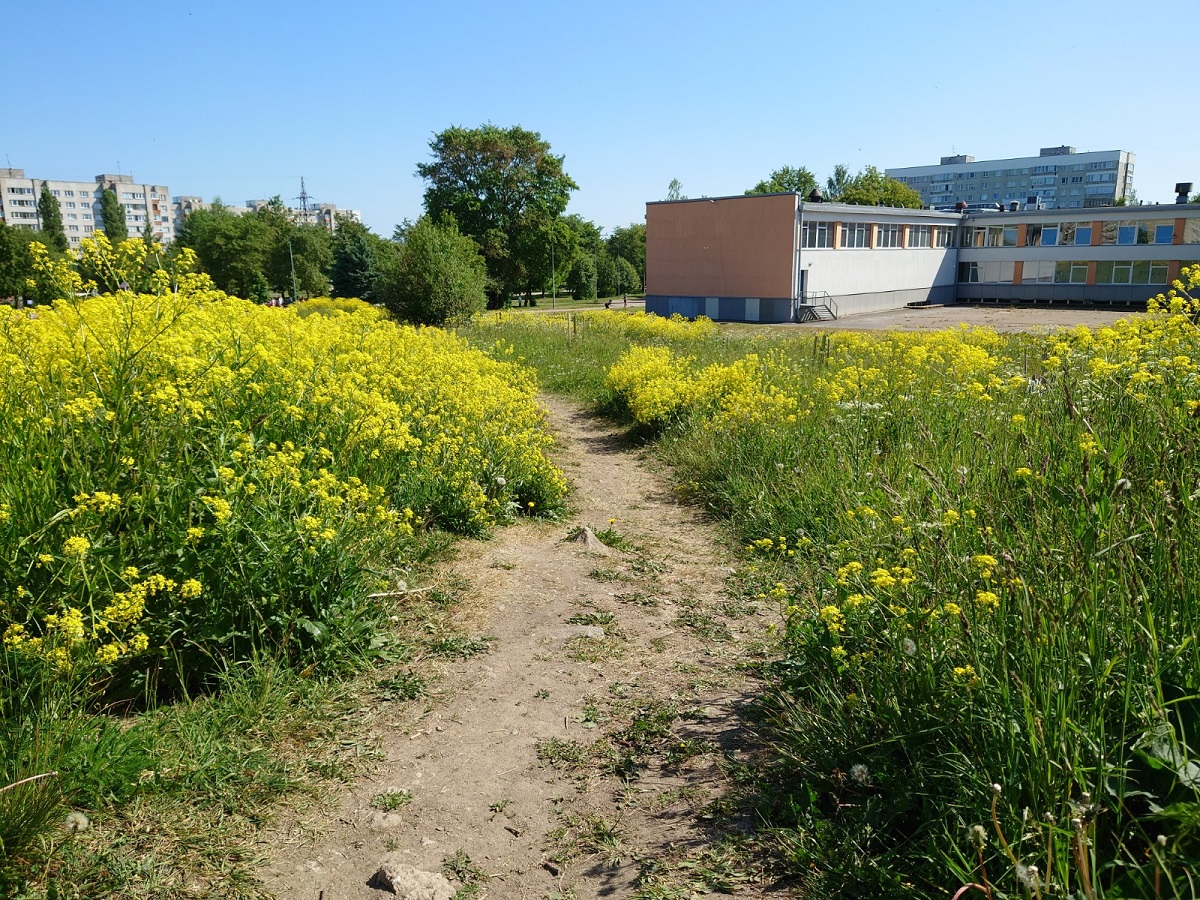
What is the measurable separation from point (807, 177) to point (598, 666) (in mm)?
79107

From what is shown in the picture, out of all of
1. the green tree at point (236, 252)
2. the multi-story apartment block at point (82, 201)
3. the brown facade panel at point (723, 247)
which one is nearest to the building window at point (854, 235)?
the brown facade panel at point (723, 247)

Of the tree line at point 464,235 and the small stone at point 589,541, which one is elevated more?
the tree line at point 464,235

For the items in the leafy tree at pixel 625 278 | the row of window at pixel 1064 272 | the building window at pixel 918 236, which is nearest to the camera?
the row of window at pixel 1064 272

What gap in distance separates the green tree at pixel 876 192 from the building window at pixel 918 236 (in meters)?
22.6

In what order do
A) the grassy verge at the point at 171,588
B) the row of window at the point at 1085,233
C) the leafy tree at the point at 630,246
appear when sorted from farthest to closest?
1. the leafy tree at the point at 630,246
2. the row of window at the point at 1085,233
3. the grassy verge at the point at 171,588

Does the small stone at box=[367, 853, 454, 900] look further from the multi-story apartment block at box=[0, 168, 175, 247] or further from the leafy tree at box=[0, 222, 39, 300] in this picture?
the multi-story apartment block at box=[0, 168, 175, 247]

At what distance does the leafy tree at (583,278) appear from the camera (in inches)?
2682

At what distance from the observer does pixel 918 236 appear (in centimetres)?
4700

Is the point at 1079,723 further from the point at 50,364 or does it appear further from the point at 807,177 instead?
the point at 807,177

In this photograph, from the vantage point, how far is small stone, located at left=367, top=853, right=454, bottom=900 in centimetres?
271

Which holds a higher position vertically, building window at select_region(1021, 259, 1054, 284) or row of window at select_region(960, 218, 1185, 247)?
row of window at select_region(960, 218, 1185, 247)

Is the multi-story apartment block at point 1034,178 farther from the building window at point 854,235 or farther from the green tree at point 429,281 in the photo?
the green tree at point 429,281

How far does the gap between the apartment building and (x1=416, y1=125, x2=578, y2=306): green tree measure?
48.8ft

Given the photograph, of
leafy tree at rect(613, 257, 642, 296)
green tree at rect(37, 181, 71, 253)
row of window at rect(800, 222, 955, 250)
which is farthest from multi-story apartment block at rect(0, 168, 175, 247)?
row of window at rect(800, 222, 955, 250)
